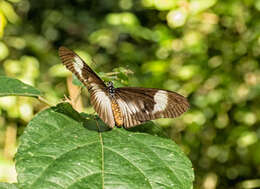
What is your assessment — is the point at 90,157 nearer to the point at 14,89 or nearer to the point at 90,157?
the point at 90,157

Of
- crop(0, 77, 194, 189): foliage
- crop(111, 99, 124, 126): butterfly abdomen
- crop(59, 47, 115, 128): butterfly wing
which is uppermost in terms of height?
crop(59, 47, 115, 128): butterfly wing

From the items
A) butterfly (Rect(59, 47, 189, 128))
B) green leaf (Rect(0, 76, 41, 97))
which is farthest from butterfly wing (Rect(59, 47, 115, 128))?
green leaf (Rect(0, 76, 41, 97))

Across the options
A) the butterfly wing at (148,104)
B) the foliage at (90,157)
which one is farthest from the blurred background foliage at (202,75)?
the foliage at (90,157)

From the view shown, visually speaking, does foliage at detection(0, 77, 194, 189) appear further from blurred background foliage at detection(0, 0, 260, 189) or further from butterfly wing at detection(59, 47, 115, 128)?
blurred background foliage at detection(0, 0, 260, 189)

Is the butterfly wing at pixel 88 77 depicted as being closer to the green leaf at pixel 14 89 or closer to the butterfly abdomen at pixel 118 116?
the butterfly abdomen at pixel 118 116

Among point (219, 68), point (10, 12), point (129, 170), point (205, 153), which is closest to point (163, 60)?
point (219, 68)

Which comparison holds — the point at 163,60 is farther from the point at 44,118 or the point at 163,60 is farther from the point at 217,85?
the point at 44,118

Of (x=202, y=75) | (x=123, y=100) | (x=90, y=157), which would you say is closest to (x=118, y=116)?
(x=123, y=100)
